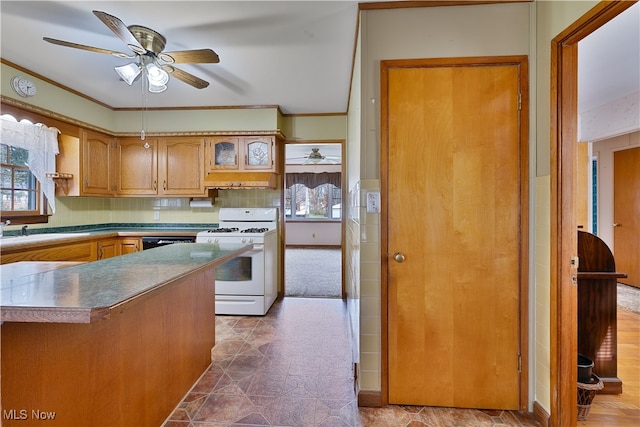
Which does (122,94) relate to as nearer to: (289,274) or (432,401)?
(289,274)

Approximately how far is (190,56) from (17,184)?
255 cm

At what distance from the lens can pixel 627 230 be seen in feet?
14.2

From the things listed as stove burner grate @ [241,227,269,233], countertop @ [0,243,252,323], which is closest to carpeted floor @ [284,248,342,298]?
stove burner grate @ [241,227,269,233]

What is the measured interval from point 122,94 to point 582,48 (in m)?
4.30

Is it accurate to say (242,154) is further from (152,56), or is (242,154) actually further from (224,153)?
(152,56)

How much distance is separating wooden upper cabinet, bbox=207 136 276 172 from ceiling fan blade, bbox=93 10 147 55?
171cm

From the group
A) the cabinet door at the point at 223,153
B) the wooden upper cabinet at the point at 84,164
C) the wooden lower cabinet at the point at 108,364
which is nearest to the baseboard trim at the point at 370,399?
the wooden lower cabinet at the point at 108,364

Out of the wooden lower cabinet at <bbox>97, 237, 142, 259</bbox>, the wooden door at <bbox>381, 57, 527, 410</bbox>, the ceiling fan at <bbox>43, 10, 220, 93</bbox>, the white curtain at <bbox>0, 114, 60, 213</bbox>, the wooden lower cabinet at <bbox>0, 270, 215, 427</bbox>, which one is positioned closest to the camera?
the wooden lower cabinet at <bbox>0, 270, 215, 427</bbox>

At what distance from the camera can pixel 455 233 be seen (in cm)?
182

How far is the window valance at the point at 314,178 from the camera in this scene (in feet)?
27.6

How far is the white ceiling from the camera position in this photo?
6.27 ft

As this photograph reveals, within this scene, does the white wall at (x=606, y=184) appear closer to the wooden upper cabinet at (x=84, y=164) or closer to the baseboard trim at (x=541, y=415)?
the baseboard trim at (x=541, y=415)

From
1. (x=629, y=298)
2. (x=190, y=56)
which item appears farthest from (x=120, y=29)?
(x=629, y=298)

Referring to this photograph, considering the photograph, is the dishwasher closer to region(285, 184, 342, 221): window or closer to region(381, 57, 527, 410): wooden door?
region(381, 57, 527, 410): wooden door
